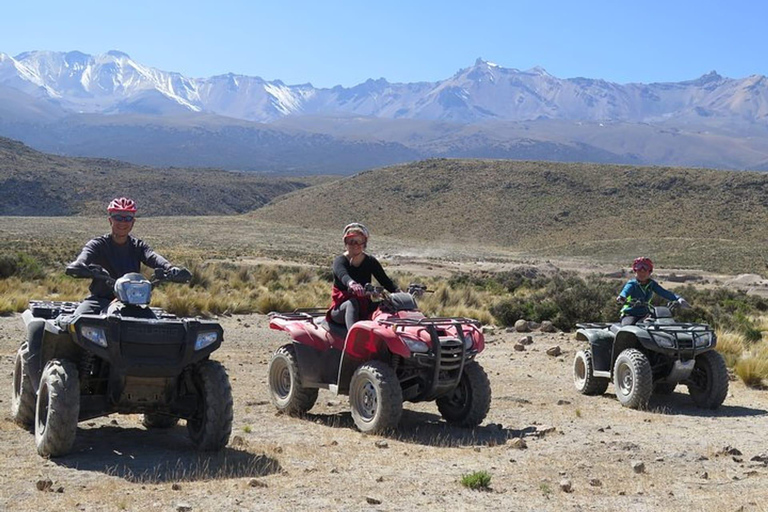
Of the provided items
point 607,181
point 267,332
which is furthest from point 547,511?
point 607,181

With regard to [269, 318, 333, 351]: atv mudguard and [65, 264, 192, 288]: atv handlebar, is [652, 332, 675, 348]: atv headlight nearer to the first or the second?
[269, 318, 333, 351]: atv mudguard

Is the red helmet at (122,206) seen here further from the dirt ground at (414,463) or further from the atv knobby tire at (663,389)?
the atv knobby tire at (663,389)

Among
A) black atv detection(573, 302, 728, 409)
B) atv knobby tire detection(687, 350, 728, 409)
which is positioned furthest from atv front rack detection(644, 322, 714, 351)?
atv knobby tire detection(687, 350, 728, 409)

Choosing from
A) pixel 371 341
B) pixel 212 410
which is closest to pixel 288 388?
pixel 371 341

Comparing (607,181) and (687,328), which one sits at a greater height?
(607,181)

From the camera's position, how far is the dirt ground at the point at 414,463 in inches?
277

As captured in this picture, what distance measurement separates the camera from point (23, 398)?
905 centimetres

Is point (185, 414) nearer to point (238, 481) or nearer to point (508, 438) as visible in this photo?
point (238, 481)

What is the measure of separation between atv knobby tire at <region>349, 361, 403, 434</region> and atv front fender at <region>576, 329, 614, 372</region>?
4.27 m

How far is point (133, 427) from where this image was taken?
9703 millimetres

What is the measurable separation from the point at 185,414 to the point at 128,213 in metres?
1.97

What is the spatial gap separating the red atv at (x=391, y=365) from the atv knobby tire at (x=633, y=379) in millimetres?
2708

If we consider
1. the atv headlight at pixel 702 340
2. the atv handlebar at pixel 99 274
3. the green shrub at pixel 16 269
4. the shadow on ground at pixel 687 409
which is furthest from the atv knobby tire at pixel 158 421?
the green shrub at pixel 16 269

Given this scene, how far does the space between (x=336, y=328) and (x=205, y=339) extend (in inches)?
98.0
